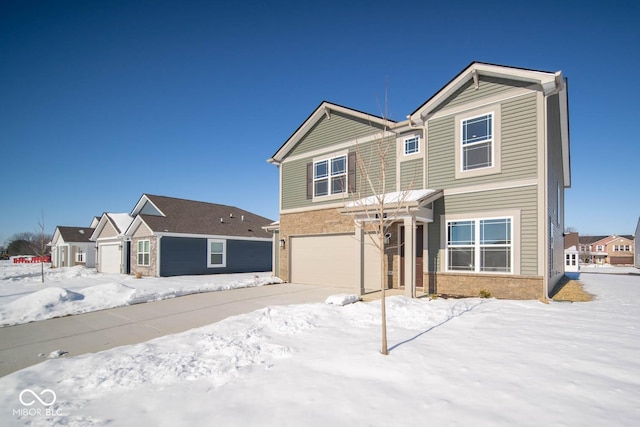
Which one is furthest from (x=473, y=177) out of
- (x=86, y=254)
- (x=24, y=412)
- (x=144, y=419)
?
(x=86, y=254)

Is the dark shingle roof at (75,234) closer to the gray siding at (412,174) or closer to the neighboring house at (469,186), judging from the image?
the neighboring house at (469,186)

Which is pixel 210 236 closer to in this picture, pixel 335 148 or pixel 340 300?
pixel 335 148

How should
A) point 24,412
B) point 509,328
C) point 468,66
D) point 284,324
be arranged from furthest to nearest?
1. point 468,66
2. point 284,324
3. point 509,328
4. point 24,412

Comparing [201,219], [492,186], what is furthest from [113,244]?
[492,186]

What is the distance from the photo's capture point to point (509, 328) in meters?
6.20

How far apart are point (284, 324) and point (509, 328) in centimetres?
431

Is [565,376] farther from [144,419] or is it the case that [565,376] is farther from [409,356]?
[144,419]

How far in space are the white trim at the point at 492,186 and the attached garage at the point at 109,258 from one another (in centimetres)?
2302

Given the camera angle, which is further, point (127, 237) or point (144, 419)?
point (127, 237)

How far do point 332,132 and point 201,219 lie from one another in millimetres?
12837

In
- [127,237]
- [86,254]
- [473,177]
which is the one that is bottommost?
[86,254]

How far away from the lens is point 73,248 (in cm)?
3325

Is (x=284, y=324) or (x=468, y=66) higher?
(x=468, y=66)

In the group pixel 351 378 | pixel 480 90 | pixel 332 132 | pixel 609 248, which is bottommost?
pixel 609 248
